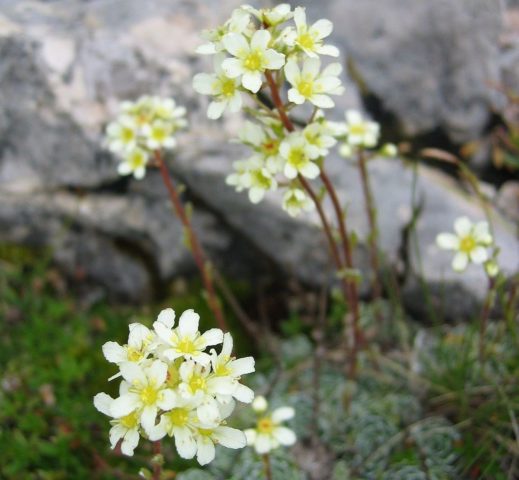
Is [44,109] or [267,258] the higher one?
[44,109]

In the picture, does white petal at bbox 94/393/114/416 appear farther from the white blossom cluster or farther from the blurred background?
the blurred background

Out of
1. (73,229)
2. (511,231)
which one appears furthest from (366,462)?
(73,229)

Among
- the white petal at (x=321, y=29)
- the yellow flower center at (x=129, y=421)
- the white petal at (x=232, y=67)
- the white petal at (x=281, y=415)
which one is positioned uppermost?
the white petal at (x=321, y=29)

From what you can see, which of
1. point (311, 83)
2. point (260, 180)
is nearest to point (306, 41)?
point (311, 83)

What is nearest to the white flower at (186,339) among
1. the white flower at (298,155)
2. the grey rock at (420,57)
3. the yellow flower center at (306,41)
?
the white flower at (298,155)

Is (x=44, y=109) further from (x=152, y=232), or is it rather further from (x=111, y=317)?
(x=111, y=317)

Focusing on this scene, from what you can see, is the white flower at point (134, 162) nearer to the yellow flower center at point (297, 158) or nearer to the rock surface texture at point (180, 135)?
the rock surface texture at point (180, 135)
